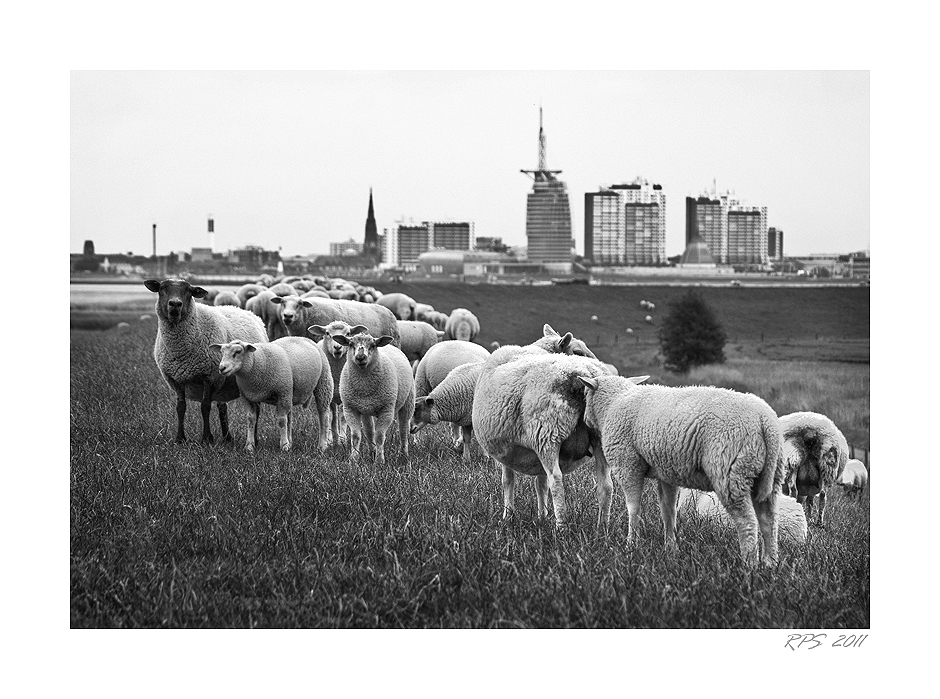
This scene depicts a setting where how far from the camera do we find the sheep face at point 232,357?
10688 mm

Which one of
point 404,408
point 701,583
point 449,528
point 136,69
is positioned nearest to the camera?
point 701,583

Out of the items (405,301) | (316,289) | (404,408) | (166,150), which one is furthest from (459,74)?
(405,301)

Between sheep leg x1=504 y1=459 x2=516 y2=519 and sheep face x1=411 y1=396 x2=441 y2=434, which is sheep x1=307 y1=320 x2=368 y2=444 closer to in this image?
sheep face x1=411 y1=396 x2=441 y2=434

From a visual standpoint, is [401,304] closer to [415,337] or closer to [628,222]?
[415,337]

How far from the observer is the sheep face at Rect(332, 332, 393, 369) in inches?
411

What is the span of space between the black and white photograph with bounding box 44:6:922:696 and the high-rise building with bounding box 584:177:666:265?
5 centimetres

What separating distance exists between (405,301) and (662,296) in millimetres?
8417

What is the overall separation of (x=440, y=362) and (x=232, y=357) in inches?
99.7

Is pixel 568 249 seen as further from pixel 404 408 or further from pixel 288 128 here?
pixel 288 128

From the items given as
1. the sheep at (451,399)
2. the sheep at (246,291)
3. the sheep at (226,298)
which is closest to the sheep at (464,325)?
the sheep at (246,291)

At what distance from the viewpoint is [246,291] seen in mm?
18359

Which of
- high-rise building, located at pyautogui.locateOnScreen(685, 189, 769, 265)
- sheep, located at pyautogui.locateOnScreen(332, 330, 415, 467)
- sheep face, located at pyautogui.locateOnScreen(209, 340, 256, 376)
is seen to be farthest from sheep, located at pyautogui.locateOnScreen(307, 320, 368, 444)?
high-rise building, located at pyautogui.locateOnScreen(685, 189, 769, 265)

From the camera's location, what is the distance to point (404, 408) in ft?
38.3

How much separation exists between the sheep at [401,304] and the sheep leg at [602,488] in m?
13.4
